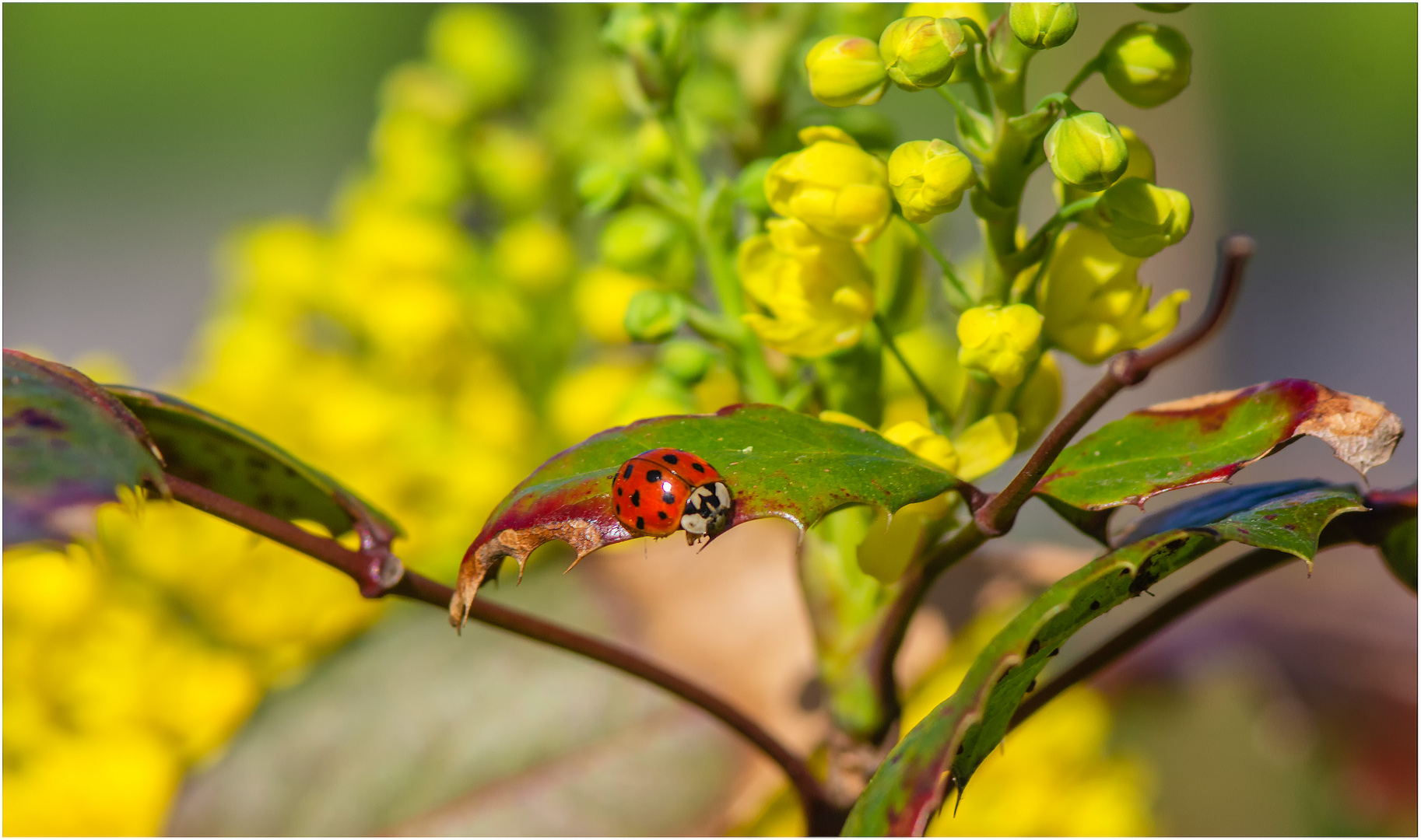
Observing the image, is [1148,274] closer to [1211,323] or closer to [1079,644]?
[1079,644]

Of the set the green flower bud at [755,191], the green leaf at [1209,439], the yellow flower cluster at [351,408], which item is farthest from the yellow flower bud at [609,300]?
the green leaf at [1209,439]

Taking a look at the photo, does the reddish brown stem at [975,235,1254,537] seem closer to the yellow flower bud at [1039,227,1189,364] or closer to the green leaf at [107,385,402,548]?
the yellow flower bud at [1039,227,1189,364]

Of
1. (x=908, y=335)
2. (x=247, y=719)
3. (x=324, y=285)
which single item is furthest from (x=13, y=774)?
(x=908, y=335)

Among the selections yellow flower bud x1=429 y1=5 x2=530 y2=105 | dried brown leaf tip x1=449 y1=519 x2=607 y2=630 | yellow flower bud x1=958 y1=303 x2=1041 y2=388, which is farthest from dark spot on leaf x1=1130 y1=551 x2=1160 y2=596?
yellow flower bud x1=429 y1=5 x2=530 y2=105

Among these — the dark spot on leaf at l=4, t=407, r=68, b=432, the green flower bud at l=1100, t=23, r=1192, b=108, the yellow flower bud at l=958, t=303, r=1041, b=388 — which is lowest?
the yellow flower bud at l=958, t=303, r=1041, b=388

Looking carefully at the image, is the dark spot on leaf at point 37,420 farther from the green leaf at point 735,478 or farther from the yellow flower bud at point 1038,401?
the yellow flower bud at point 1038,401

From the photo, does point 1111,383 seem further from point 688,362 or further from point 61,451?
point 61,451
